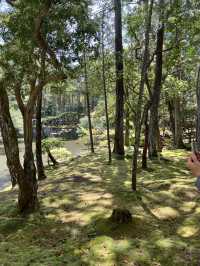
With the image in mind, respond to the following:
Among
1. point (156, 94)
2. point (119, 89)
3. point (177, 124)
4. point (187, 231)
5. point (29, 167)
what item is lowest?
point (187, 231)

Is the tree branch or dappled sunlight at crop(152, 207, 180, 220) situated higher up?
the tree branch

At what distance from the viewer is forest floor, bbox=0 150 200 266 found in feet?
19.1

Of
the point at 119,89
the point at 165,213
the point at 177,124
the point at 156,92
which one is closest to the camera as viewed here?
the point at 165,213

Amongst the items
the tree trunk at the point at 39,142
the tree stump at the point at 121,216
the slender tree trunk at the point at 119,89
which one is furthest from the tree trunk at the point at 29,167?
the slender tree trunk at the point at 119,89

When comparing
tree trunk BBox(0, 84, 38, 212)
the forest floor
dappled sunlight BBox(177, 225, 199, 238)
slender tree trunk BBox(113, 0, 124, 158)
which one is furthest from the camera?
slender tree trunk BBox(113, 0, 124, 158)

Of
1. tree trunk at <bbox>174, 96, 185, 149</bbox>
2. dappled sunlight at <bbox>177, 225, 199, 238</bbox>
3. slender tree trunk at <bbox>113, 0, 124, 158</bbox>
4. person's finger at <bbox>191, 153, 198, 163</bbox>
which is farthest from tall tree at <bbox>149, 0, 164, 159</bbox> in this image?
person's finger at <bbox>191, 153, 198, 163</bbox>

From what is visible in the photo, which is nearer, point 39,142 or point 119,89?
point 39,142

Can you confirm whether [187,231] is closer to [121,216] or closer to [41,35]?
[121,216]

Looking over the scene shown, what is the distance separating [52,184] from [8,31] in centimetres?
630

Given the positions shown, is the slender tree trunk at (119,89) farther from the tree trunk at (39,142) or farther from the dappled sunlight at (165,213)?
the dappled sunlight at (165,213)

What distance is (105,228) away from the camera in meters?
6.97

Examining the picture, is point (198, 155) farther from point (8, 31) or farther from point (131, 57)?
point (131, 57)

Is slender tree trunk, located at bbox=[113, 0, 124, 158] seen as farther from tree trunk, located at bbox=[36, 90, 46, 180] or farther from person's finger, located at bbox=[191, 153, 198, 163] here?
person's finger, located at bbox=[191, 153, 198, 163]

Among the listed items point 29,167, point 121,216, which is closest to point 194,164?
point 121,216
